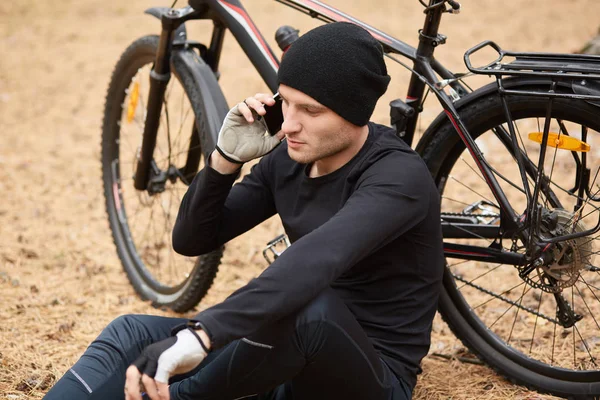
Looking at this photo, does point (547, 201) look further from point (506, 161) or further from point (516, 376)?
point (506, 161)

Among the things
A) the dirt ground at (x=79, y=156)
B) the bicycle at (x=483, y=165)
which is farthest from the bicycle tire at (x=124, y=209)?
the dirt ground at (x=79, y=156)

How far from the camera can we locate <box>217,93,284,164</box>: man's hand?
244 cm

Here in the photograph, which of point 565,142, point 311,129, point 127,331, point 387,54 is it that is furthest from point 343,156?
point 127,331

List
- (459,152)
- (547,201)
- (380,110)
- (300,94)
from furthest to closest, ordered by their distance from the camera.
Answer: (380,110)
(459,152)
(547,201)
(300,94)

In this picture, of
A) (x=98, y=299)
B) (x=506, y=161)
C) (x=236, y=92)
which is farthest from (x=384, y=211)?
(x=236, y=92)

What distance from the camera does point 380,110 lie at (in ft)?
20.8

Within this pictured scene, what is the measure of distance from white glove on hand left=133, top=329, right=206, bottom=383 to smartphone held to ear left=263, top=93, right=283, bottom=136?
2.79ft

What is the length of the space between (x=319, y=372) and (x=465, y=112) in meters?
1.04

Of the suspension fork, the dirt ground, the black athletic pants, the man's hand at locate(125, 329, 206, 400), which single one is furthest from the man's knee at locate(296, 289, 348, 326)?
the suspension fork

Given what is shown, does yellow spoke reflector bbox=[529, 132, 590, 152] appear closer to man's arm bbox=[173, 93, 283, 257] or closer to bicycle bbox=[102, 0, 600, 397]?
bicycle bbox=[102, 0, 600, 397]

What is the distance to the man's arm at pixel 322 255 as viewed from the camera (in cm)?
193

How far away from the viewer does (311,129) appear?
7.36ft

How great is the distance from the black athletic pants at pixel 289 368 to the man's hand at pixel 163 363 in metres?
0.27

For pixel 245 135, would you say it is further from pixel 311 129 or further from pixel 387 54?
pixel 387 54
